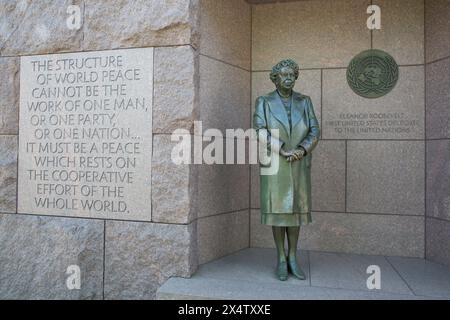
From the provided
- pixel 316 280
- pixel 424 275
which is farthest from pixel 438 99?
pixel 316 280

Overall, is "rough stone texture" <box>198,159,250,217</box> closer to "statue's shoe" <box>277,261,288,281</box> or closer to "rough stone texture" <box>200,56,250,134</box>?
Answer: "rough stone texture" <box>200,56,250,134</box>

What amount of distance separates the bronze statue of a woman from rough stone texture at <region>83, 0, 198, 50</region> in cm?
117

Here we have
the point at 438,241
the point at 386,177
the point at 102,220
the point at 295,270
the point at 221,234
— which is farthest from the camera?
the point at 386,177

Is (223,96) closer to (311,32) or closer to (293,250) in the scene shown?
(311,32)

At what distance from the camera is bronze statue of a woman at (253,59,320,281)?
4.20 meters

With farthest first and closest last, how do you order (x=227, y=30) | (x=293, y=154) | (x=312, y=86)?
(x=312, y=86) → (x=227, y=30) → (x=293, y=154)

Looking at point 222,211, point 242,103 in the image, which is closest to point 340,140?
point 242,103

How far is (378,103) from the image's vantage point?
562 cm

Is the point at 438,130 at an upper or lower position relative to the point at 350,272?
upper

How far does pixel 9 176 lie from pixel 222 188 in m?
2.78

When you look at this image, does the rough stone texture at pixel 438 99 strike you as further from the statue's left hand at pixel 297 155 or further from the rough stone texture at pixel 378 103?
the statue's left hand at pixel 297 155

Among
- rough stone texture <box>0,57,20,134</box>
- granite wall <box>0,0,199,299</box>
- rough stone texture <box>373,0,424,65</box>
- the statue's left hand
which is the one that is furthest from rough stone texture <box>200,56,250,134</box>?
rough stone texture <box>0,57,20,134</box>

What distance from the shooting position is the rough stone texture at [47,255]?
14.9 feet
